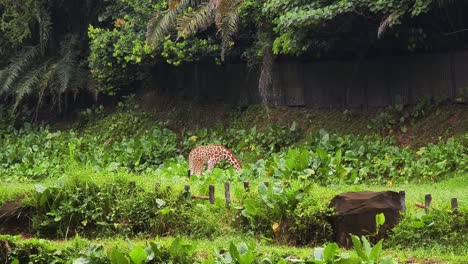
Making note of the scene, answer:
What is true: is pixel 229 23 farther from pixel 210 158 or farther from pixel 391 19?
pixel 391 19

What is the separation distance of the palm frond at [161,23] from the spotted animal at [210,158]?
3594mm

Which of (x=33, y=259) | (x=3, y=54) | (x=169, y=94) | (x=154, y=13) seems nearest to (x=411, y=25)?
(x=154, y=13)

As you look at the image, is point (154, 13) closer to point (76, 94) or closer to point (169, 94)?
point (169, 94)

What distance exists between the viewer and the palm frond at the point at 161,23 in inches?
826

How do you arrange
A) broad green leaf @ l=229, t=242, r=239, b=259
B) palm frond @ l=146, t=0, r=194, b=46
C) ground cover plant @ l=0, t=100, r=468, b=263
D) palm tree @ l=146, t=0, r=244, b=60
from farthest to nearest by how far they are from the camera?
palm frond @ l=146, t=0, r=194, b=46
palm tree @ l=146, t=0, r=244, b=60
ground cover plant @ l=0, t=100, r=468, b=263
broad green leaf @ l=229, t=242, r=239, b=259

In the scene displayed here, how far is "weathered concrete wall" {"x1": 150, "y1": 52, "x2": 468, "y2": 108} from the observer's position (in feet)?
61.6

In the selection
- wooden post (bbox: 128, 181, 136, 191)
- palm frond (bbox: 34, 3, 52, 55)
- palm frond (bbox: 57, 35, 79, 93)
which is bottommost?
wooden post (bbox: 128, 181, 136, 191)

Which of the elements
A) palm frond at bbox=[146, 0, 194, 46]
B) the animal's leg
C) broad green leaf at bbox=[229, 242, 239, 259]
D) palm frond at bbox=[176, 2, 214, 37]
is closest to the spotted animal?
the animal's leg

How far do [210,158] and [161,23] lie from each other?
13.7 feet

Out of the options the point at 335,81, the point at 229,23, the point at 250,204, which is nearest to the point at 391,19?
the point at 335,81

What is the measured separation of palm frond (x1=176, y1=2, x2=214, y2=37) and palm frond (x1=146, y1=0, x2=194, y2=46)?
1.68 feet

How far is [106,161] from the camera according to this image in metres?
20.3

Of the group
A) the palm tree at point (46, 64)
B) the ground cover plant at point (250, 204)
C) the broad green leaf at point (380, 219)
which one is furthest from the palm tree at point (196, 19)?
the broad green leaf at point (380, 219)

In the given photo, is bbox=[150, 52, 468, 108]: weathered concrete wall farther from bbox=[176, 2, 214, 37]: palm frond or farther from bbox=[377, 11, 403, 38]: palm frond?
bbox=[176, 2, 214, 37]: palm frond
